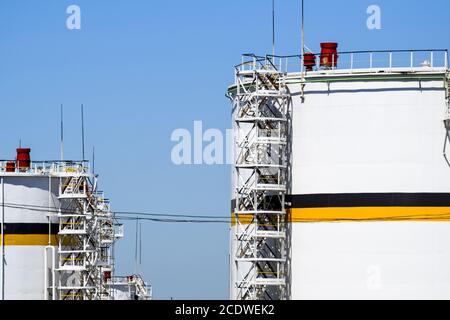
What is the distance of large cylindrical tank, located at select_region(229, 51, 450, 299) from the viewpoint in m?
65.5

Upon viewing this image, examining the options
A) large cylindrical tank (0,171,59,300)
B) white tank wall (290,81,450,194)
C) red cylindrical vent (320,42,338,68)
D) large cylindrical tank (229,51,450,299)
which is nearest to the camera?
large cylindrical tank (229,51,450,299)

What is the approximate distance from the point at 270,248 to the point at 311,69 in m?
8.67

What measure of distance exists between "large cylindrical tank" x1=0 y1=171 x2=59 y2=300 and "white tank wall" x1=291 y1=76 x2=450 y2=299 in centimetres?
1912

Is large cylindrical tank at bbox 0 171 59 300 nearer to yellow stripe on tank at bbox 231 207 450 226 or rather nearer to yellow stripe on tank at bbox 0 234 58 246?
yellow stripe on tank at bbox 0 234 58 246

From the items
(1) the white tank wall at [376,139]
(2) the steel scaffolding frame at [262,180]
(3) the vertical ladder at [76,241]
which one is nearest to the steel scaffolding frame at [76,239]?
(3) the vertical ladder at [76,241]

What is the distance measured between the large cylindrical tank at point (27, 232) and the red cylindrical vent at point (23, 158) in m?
1.59

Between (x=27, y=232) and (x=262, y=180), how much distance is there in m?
18.5

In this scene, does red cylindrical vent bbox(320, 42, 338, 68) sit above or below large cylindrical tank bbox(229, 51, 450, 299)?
above

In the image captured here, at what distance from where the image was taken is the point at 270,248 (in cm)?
6775

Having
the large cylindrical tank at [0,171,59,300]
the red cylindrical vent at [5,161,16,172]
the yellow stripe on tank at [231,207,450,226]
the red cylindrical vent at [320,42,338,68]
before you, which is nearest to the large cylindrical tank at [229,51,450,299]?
the yellow stripe on tank at [231,207,450,226]

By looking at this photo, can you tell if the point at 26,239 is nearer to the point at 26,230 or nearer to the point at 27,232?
the point at 27,232

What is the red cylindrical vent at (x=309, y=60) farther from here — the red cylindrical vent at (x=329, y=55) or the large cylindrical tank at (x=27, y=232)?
the large cylindrical tank at (x=27, y=232)
